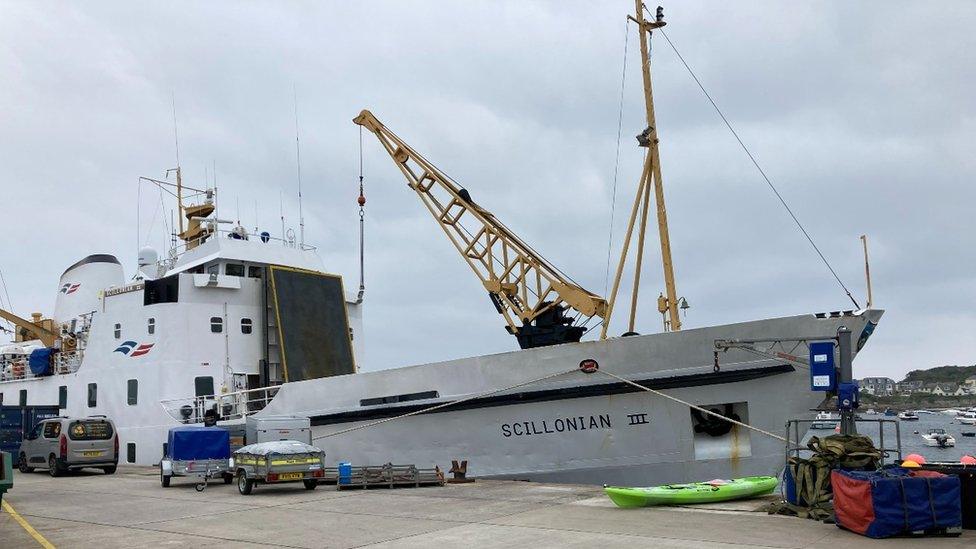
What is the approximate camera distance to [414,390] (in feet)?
Result: 52.6

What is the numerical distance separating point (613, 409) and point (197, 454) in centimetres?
834

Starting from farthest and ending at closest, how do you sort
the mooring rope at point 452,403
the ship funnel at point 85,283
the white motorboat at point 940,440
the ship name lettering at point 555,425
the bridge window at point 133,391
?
the white motorboat at point 940,440 < the ship funnel at point 85,283 < the bridge window at point 133,391 < the mooring rope at point 452,403 < the ship name lettering at point 555,425

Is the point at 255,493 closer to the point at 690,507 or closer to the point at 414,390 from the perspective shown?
the point at 414,390

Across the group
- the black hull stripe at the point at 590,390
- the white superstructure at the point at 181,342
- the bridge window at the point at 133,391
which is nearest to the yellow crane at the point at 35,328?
the white superstructure at the point at 181,342

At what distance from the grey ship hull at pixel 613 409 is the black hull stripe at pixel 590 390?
0.06 feet

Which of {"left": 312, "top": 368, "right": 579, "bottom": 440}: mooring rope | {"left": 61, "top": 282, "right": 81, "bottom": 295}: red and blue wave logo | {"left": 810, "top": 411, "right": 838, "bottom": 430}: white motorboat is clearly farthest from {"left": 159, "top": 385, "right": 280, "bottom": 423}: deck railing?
{"left": 810, "top": 411, "right": 838, "bottom": 430}: white motorboat

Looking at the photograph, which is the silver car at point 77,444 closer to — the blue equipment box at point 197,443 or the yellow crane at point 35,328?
the blue equipment box at point 197,443

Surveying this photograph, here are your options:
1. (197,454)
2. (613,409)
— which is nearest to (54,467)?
(197,454)

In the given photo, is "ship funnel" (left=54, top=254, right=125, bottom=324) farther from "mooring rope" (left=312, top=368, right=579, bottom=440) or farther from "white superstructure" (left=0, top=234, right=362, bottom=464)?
"mooring rope" (left=312, top=368, right=579, bottom=440)

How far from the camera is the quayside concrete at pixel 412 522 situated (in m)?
8.68

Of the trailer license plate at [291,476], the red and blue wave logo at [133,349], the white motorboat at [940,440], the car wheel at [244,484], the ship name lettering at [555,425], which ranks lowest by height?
the white motorboat at [940,440]

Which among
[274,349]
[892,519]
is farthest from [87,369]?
[892,519]

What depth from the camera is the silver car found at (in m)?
19.8

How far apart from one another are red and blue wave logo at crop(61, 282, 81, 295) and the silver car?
8.11 meters
